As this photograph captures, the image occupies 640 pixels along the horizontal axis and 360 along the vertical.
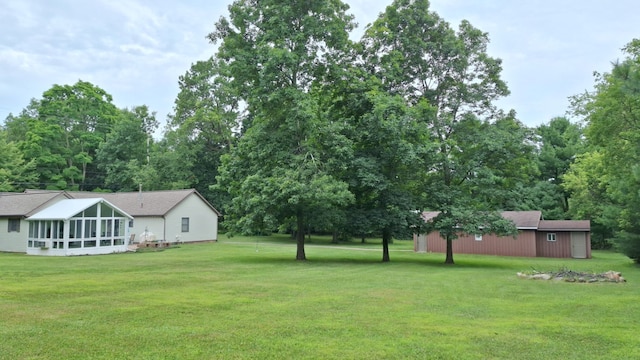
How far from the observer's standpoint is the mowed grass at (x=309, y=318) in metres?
6.69

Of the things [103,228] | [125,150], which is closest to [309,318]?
[103,228]

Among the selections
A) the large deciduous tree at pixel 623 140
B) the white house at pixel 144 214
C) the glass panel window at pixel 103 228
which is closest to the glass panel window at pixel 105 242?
the glass panel window at pixel 103 228

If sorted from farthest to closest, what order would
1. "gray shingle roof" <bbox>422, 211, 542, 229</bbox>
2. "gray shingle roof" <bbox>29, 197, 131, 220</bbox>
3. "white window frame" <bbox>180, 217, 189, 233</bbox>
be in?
"white window frame" <bbox>180, 217, 189, 233</bbox> < "gray shingle roof" <bbox>422, 211, 542, 229</bbox> < "gray shingle roof" <bbox>29, 197, 131, 220</bbox>

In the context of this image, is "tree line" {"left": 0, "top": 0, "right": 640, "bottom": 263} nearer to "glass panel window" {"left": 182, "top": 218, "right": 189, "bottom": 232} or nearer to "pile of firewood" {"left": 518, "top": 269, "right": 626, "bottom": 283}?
"pile of firewood" {"left": 518, "top": 269, "right": 626, "bottom": 283}

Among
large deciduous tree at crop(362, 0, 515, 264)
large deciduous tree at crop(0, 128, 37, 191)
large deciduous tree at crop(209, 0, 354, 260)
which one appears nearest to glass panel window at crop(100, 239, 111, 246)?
large deciduous tree at crop(209, 0, 354, 260)

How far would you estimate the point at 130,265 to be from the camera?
1912cm

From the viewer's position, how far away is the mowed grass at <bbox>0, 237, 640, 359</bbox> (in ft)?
22.0

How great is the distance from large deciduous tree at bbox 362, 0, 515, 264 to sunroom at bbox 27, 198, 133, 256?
56.4 feet

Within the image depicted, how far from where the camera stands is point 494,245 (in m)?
32.8

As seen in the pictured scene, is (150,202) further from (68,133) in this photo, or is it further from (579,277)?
(579,277)

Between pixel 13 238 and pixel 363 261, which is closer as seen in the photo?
pixel 363 261

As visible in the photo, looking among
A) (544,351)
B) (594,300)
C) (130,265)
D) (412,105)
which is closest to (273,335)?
(544,351)

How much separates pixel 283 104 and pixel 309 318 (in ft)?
49.1

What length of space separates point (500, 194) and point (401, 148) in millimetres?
5502
